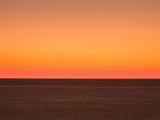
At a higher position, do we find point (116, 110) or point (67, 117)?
point (116, 110)

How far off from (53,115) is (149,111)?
7689mm

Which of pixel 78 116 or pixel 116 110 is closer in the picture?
pixel 78 116

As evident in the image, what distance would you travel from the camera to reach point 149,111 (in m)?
40.0

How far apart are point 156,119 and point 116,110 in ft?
27.3

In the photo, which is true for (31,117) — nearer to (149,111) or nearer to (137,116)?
(137,116)

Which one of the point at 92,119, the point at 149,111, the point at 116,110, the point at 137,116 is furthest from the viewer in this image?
the point at 116,110

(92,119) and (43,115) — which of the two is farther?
(43,115)

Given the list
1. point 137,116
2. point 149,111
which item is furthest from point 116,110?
point 137,116

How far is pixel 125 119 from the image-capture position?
34.5m

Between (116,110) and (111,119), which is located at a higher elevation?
(116,110)

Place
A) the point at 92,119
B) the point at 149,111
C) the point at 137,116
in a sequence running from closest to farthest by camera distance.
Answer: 1. the point at 92,119
2. the point at 137,116
3. the point at 149,111

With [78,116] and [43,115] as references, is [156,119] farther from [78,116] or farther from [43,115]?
[43,115]

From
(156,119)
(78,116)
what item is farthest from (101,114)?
(156,119)

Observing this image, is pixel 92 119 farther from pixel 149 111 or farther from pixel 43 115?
pixel 149 111
